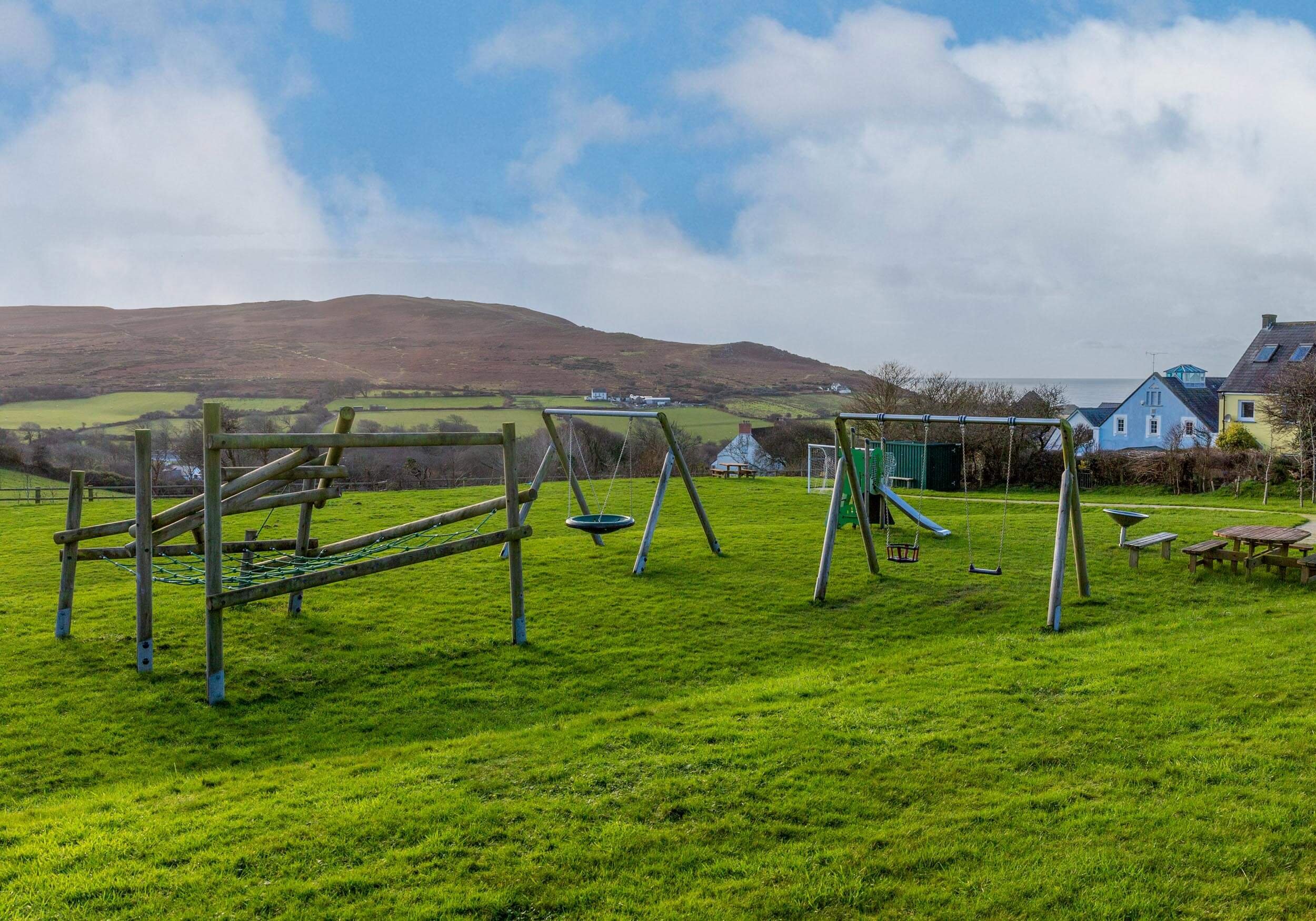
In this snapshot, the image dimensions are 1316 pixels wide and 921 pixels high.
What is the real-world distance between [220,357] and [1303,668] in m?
131

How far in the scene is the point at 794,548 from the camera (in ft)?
56.1

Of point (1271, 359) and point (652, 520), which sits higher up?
point (1271, 359)

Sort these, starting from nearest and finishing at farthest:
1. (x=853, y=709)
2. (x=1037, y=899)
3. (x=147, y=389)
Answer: (x=1037, y=899) → (x=853, y=709) → (x=147, y=389)

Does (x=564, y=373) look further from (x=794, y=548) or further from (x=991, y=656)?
(x=991, y=656)

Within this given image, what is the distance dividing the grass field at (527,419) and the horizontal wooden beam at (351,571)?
5546 centimetres

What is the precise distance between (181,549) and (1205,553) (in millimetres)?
15466

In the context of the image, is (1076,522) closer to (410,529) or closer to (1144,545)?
(1144,545)

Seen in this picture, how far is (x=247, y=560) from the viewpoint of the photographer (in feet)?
38.4

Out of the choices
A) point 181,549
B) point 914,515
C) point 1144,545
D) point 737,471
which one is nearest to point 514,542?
point 181,549

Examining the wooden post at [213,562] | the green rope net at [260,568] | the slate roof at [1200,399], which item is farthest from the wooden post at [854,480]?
the slate roof at [1200,399]

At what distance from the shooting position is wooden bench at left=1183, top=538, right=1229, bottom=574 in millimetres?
14367

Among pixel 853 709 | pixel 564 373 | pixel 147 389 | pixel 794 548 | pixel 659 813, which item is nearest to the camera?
pixel 659 813

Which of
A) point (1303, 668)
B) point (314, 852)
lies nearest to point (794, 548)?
point (1303, 668)

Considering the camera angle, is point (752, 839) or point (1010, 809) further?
point (1010, 809)
